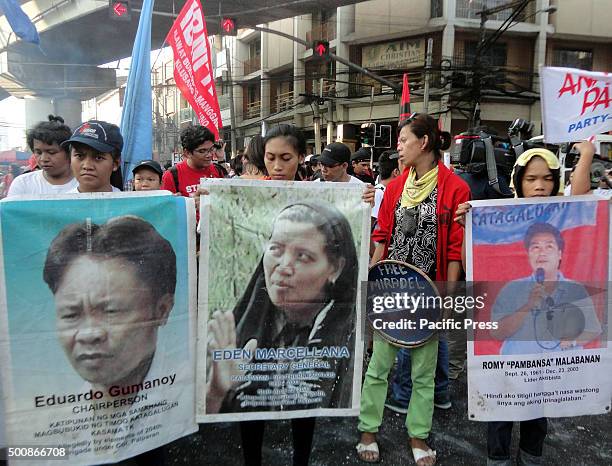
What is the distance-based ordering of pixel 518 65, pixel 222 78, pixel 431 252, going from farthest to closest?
pixel 222 78 < pixel 518 65 < pixel 431 252

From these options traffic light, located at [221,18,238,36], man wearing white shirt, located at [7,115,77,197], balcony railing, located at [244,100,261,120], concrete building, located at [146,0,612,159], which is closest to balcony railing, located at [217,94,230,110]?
balcony railing, located at [244,100,261,120]

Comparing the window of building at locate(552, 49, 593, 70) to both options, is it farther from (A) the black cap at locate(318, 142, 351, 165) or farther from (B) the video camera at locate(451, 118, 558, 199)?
(A) the black cap at locate(318, 142, 351, 165)

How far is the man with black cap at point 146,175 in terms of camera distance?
3.09 m

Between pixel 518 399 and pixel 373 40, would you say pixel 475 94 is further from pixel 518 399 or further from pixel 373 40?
pixel 518 399

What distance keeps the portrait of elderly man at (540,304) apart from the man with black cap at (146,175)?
7.17 feet

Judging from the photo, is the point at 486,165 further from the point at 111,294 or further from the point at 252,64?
the point at 252,64

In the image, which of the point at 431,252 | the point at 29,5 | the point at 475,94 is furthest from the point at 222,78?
the point at 431,252

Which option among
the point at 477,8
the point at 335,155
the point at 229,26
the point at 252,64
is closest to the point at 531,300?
the point at 335,155

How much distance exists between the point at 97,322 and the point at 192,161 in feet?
6.15

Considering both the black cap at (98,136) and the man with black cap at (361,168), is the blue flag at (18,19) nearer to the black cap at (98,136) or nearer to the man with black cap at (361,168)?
the man with black cap at (361,168)

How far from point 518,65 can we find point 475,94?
3.46 m

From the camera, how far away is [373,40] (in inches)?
879

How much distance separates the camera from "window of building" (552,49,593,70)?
21172mm

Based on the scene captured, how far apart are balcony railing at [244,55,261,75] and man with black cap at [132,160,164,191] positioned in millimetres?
30476
